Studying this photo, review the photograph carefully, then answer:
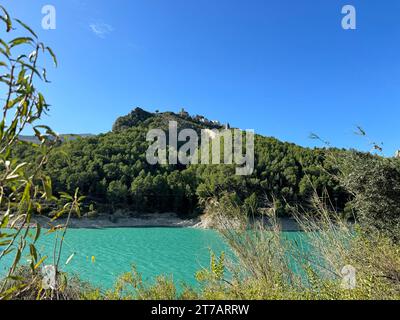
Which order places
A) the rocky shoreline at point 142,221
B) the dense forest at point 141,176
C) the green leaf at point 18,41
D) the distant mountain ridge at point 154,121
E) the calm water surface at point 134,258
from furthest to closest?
the distant mountain ridge at point 154,121 < the dense forest at point 141,176 < the rocky shoreline at point 142,221 < the calm water surface at point 134,258 < the green leaf at point 18,41

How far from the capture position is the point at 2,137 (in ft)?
3.09

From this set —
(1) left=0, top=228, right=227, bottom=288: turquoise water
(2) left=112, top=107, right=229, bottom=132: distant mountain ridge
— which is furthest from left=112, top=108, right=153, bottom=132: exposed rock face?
(1) left=0, top=228, right=227, bottom=288: turquoise water

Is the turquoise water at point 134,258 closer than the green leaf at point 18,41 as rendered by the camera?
No

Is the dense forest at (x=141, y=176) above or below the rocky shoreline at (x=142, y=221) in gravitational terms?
above

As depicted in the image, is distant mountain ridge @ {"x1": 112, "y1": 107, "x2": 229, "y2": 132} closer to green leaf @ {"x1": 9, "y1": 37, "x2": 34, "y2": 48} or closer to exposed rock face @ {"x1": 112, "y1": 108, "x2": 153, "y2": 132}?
exposed rock face @ {"x1": 112, "y1": 108, "x2": 153, "y2": 132}

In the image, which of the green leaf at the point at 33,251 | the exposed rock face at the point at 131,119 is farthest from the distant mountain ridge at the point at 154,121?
the green leaf at the point at 33,251

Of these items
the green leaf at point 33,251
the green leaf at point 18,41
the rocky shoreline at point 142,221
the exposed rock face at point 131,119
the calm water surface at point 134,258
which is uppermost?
the exposed rock face at point 131,119

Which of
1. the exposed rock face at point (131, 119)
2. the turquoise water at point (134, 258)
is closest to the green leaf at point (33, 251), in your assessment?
the turquoise water at point (134, 258)

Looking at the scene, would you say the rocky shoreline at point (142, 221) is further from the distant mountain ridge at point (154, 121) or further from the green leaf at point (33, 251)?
the green leaf at point (33, 251)

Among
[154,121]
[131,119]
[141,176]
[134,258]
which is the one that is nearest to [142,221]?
[141,176]

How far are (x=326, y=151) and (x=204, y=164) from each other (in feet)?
134

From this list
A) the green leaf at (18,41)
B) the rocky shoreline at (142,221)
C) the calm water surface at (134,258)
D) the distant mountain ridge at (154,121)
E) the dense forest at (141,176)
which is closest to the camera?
the green leaf at (18,41)

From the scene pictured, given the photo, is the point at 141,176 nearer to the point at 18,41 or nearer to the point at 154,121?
the point at 154,121
